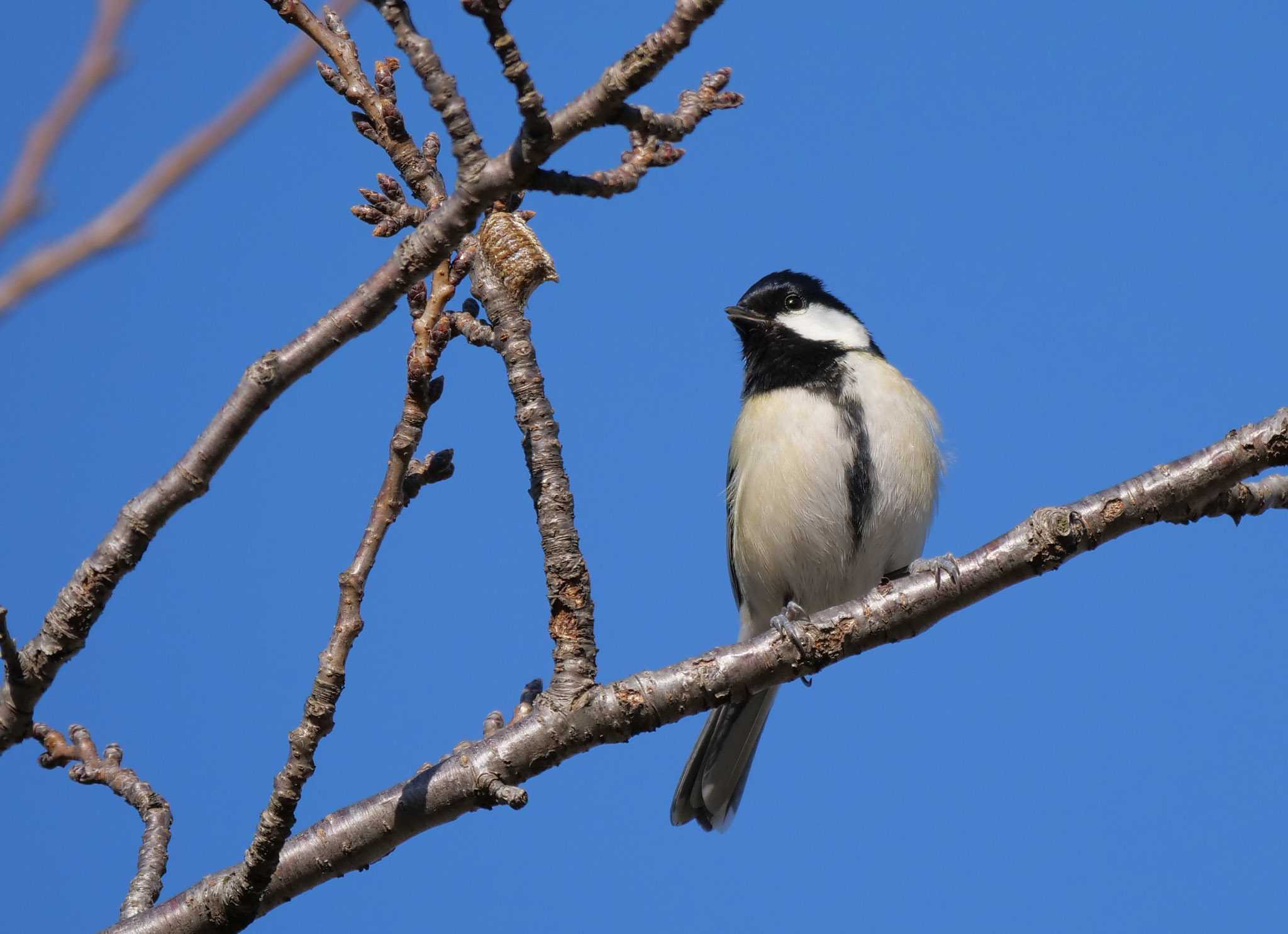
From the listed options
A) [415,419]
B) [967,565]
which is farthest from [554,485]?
[967,565]

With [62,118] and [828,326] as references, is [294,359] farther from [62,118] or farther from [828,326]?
[828,326]

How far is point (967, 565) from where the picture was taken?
3.76 metres

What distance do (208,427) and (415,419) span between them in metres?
0.49

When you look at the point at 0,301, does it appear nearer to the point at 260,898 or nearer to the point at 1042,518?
the point at 260,898

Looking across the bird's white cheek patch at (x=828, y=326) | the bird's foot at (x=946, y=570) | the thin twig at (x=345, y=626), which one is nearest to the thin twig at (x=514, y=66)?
the thin twig at (x=345, y=626)

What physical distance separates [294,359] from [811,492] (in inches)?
138

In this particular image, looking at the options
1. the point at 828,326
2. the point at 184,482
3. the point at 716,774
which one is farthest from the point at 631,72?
the point at 828,326

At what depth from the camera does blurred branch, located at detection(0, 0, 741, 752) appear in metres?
2.47

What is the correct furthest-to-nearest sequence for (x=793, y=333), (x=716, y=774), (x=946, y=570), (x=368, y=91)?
(x=793, y=333) < (x=716, y=774) < (x=946, y=570) < (x=368, y=91)

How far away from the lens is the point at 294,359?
290cm

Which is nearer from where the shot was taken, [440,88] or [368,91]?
[440,88]

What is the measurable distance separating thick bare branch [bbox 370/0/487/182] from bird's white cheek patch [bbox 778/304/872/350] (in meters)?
4.19

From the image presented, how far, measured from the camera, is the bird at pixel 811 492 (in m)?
5.96

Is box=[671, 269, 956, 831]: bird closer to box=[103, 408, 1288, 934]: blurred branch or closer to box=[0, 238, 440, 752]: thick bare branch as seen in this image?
box=[103, 408, 1288, 934]: blurred branch
